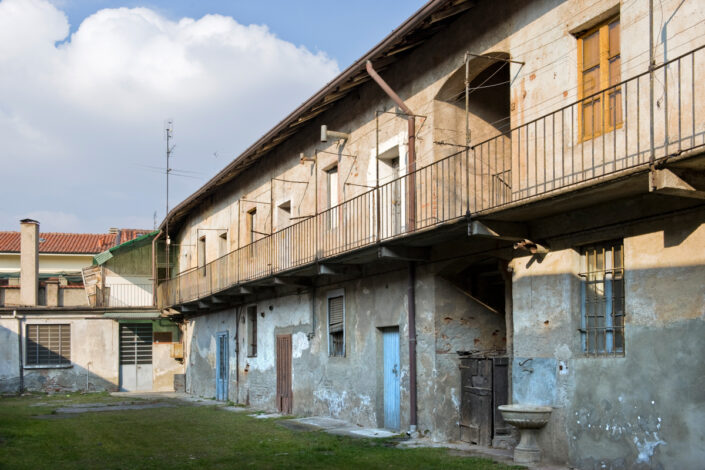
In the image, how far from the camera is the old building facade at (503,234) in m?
8.17

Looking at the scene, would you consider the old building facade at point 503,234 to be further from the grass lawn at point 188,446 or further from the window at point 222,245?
the window at point 222,245

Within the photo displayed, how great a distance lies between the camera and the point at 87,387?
2775cm

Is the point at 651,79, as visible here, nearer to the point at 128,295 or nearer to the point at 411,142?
the point at 411,142

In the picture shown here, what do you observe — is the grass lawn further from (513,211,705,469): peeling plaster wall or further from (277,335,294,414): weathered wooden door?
(277,335,294,414): weathered wooden door

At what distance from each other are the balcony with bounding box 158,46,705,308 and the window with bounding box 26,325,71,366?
585 inches

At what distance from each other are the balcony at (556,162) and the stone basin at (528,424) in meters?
2.49

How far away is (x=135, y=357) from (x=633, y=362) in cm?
2370

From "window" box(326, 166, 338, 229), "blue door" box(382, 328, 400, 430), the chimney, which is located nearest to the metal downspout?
"blue door" box(382, 328, 400, 430)

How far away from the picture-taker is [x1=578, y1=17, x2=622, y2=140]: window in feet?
29.8

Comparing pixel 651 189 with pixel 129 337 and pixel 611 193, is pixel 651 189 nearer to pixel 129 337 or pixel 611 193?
pixel 611 193

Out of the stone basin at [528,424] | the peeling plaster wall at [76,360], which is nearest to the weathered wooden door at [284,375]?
the stone basin at [528,424]

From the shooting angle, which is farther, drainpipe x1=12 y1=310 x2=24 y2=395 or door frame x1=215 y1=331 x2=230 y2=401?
drainpipe x1=12 y1=310 x2=24 y2=395

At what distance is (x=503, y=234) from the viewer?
1030cm

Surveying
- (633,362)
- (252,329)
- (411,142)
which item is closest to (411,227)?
(411,142)
